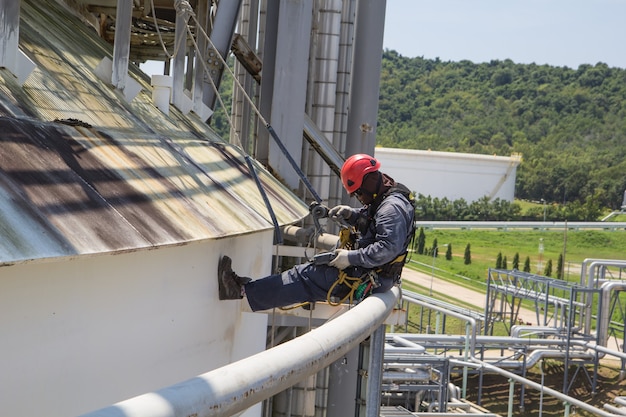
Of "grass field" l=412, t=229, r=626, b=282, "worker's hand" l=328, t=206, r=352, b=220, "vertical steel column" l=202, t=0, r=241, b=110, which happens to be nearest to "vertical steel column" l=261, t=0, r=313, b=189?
"vertical steel column" l=202, t=0, r=241, b=110

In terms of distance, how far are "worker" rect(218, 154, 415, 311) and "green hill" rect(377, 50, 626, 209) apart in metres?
70.2

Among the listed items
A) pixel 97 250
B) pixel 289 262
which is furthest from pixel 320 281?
pixel 289 262

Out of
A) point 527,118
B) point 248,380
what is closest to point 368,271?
point 248,380

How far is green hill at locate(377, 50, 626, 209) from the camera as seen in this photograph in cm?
7769

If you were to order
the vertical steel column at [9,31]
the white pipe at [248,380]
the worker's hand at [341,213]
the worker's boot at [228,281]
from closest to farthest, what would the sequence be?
the white pipe at [248,380]
the vertical steel column at [9,31]
the worker's boot at [228,281]
the worker's hand at [341,213]

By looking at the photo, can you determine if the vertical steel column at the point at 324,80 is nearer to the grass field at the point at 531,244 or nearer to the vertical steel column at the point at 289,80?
the vertical steel column at the point at 289,80

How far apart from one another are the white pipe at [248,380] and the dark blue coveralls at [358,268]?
199 centimetres

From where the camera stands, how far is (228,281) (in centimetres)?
492

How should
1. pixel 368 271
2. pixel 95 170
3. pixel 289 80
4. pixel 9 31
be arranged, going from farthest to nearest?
1. pixel 289 80
2. pixel 368 271
3. pixel 9 31
4. pixel 95 170

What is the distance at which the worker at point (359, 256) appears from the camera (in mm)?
5168

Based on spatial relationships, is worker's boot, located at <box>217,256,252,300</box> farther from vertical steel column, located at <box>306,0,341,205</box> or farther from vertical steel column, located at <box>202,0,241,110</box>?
vertical steel column, located at <box>306,0,341,205</box>

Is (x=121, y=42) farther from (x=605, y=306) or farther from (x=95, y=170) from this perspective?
(x=605, y=306)

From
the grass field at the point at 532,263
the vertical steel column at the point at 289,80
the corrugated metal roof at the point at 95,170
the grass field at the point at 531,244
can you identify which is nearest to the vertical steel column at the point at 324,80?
the vertical steel column at the point at 289,80

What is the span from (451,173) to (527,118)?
36.3m
